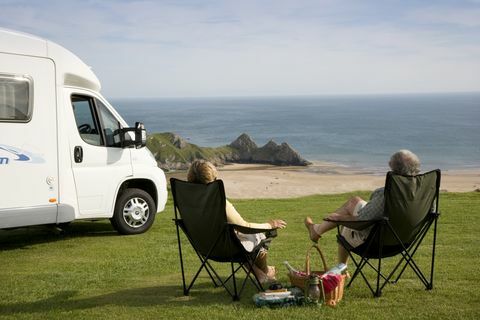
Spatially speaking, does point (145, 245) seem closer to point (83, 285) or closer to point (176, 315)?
point (83, 285)

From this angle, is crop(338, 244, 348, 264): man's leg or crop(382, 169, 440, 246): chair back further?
crop(338, 244, 348, 264): man's leg

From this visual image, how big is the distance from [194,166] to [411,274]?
2475 mm

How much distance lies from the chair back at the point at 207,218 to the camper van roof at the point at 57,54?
→ 3.48 meters

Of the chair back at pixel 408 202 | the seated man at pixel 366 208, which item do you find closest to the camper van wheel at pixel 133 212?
the seated man at pixel 366 208

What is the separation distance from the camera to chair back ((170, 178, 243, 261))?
534 centimetres

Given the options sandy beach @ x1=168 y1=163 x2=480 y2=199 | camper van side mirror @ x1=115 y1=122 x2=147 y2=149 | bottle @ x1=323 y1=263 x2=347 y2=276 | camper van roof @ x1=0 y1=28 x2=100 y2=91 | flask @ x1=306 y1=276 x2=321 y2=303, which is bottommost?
sandy beach @ x1=168 y1=163 x2=480 y2=199

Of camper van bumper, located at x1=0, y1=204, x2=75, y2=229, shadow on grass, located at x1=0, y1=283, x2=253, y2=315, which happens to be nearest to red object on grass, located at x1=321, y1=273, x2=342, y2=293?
shadow on grass, located at x1=0, y1=283, x2=253, y2=315

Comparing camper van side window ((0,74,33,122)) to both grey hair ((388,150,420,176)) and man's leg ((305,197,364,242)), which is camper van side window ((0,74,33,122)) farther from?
grey hair ((388,150,420,176))

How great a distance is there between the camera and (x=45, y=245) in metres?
8.85

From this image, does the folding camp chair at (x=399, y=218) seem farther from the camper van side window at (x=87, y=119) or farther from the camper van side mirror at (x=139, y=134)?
the camper van side window at (x=87, y=119)

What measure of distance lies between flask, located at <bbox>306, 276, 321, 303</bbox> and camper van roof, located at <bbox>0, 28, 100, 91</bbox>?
184 inches


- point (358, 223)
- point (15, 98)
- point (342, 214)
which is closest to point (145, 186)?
point (15, 98)

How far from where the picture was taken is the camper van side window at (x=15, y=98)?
307 inches

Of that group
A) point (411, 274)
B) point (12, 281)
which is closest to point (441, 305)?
point (411, 274)
